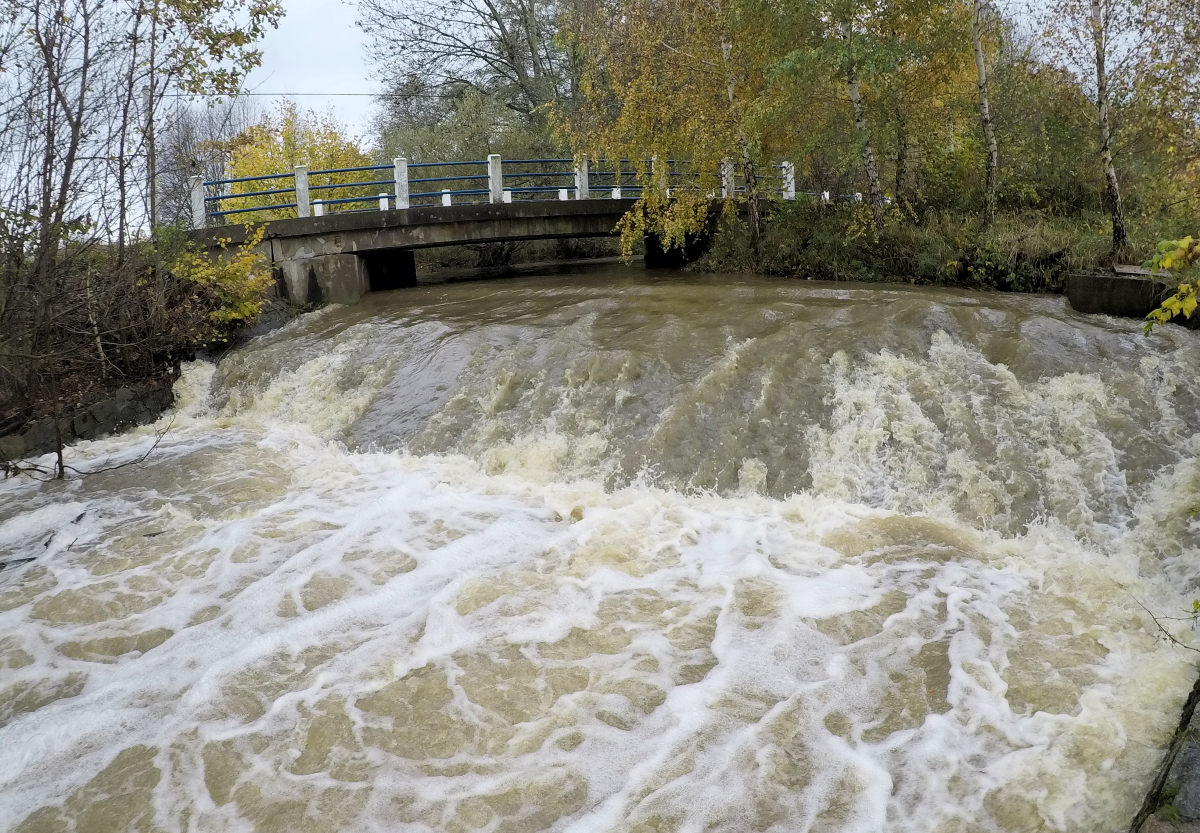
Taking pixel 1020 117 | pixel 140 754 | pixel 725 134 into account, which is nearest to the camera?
pixel 140 754

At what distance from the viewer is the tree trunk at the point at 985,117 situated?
41.7 ft

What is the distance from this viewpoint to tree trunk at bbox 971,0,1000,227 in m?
12.7

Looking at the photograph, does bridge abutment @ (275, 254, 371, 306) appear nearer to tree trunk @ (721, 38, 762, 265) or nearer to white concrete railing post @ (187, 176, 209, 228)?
white concrete railing post @ (187, 176, 209, 228)

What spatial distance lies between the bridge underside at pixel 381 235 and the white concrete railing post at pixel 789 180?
335cm

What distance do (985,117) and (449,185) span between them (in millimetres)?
13544

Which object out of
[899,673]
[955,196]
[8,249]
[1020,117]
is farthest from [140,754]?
[1020,117]

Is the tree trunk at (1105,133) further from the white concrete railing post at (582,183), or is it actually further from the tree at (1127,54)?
the white concrete railing post at (582,183)

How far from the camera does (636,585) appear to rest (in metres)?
6.11

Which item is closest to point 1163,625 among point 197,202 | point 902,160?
point 902,160

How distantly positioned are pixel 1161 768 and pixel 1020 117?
1478 centimetres

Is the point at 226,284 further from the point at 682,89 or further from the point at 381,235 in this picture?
the point at 682,89

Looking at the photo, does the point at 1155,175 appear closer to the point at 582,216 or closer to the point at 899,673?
the point at 582,216

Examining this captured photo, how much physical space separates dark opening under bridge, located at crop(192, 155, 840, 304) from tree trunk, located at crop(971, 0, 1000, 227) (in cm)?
310

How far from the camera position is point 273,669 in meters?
5.16
